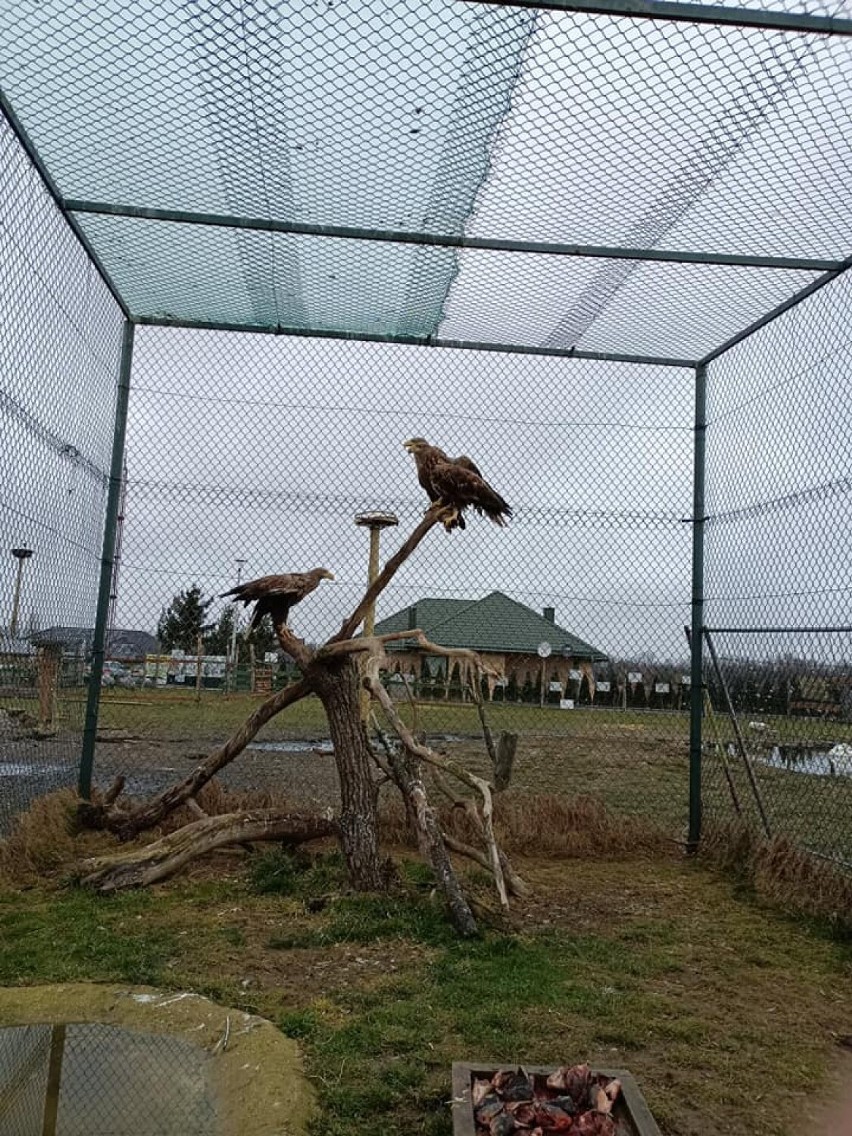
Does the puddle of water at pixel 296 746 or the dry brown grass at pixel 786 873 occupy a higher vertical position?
the puddle of water at pixel 296 746

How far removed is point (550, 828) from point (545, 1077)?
378 cm

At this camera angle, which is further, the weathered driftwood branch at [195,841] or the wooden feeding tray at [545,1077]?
the weathered driftwood branch at [195,841]

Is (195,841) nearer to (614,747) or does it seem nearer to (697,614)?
(697,614)

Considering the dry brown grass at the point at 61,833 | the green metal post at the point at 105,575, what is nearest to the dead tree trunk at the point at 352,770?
the dry brown grass at the point at 61,833

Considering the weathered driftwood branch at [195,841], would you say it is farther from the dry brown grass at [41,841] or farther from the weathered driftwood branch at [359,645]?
the weathered driftwood branch at [359,645]

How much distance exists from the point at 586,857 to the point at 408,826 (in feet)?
3.96

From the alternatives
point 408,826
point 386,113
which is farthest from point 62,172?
point 408,826

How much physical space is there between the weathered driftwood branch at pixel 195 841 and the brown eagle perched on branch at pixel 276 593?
3.61 feet

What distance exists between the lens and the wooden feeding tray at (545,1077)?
2174 mm

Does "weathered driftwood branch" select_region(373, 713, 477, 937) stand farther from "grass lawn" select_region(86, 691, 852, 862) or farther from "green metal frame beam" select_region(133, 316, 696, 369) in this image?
"green metal frame beam" select_region(133, 316, 696, 369)

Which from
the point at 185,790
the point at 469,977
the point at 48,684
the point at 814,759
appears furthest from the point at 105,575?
the point at 814,759

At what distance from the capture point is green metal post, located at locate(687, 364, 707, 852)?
20.6 ft

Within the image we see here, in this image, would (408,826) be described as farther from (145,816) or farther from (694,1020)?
(694,1020)

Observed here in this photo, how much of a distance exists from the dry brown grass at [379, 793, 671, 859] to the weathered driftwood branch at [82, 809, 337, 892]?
0.88 m
